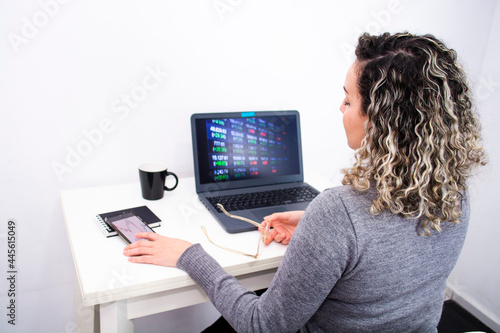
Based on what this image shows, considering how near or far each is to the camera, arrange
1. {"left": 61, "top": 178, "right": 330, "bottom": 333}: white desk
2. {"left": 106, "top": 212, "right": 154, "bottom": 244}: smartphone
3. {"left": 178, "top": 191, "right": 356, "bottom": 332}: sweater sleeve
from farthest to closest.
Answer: {"left": 106, "top": 212, "right": 154, "bottom": 244}: smartphone, {"left": 61, "top": 178, "right": 330, "bottom": 333}: white desk, {"left": 178, "top": 191, "right": 356, "bottom": 332}: sweater sleeve

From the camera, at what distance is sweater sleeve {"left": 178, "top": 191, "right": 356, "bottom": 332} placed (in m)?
0.64

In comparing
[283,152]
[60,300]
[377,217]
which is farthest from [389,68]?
[60,300]

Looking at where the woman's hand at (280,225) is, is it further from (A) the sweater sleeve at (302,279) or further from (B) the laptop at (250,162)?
(A) the sweater sleeve at (302,279)

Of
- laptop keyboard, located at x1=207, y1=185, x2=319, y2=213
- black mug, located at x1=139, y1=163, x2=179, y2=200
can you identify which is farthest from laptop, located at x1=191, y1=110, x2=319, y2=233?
black mug, located at x1=139, y1=163, x2=179, y2=200

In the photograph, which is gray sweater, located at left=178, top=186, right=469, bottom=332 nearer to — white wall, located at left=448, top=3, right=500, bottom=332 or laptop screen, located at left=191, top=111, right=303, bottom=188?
laptop screen, located at left=191, top=111, right=303, bottom=188

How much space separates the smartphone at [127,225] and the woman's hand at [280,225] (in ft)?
0.99

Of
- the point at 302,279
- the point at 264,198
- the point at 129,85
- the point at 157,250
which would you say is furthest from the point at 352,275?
the point at 129,85

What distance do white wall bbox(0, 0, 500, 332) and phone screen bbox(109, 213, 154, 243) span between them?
0.34 m

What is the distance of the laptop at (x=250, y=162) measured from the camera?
1.17m

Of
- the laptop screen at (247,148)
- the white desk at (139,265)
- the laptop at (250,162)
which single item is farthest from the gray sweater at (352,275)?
the laptop screen at (247,148)

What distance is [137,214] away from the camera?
3.48ft

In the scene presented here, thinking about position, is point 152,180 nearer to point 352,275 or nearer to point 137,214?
point 137,214

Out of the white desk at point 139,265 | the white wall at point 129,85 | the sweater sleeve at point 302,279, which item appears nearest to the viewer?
the sweater sleeve at point 302,279

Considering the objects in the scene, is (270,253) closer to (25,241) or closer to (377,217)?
(377,217)
